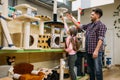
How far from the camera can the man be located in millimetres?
2508

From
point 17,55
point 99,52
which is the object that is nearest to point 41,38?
point 17,55

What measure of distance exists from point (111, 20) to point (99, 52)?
18.5ft

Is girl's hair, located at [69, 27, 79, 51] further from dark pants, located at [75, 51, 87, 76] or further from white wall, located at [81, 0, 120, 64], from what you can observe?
white wall, located at [81, 0, 120, 64]

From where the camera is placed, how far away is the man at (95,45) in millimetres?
2508

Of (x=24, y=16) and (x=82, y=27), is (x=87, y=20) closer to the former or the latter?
(x=82, y=27)

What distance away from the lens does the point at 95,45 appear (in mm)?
2621

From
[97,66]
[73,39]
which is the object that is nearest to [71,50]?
[73,39]

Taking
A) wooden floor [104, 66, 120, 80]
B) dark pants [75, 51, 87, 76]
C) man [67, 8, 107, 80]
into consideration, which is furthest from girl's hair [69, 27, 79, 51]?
wooden floor [104, 66, 120, 80]

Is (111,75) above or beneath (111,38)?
beneath

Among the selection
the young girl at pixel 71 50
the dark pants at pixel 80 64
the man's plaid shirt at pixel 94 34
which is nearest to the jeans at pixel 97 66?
the man's plaid shirt at pixel 94 34

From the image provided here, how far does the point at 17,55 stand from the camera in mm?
3018

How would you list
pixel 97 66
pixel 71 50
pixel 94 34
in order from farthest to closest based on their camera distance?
pixel 71 50, pixel 94 34, pixel 97 66

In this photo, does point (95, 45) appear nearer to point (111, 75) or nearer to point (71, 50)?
point (71, 50)

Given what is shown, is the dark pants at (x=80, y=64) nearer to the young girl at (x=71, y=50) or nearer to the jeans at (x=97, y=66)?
the young girl at (x=71, y=50)
